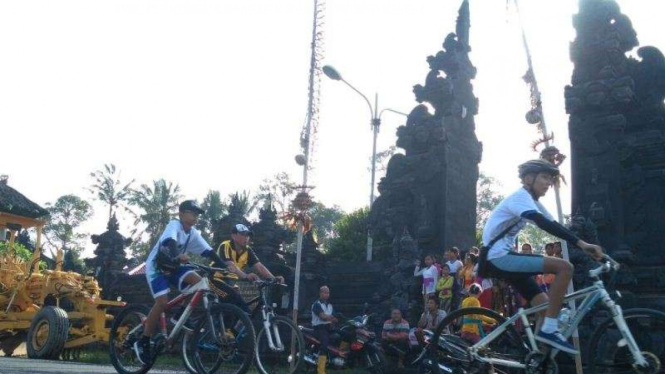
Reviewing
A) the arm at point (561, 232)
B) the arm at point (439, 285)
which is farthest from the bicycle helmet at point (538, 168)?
the arm at point (439, 285)

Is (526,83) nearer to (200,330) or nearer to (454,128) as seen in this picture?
(200,330)

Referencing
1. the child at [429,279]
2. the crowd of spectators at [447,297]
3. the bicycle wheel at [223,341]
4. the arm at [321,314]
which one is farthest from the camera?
Result: the child at [429,279]

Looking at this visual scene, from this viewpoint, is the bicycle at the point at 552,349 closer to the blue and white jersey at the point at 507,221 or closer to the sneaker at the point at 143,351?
the blue and white jersey at the point at 507,221

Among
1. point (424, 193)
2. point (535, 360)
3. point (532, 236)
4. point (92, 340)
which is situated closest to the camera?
point (535, 360)

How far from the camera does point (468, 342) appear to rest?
21.4 feet

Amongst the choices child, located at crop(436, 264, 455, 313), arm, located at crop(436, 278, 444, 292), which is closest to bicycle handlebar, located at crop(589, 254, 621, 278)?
child, located at crop(436, 264, 455, 313)

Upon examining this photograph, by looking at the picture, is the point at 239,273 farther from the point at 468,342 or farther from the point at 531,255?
the point at 531,255

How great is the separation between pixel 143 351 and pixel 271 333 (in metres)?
1.56

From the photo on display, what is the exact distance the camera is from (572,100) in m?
15.2

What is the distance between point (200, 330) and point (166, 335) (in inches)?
24.2

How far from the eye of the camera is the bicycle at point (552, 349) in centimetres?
580

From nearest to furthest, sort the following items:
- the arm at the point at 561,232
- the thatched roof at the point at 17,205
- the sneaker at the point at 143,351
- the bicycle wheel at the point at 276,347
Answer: the arm at the point at 561,232 → the bicycle wheel at the point at 276,347 → the sneaker at the point at 143,351 → the thatched roof at the point at 17,205

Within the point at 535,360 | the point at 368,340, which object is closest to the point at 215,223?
the point at 368,340

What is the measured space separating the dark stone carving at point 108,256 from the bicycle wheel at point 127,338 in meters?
16.6
